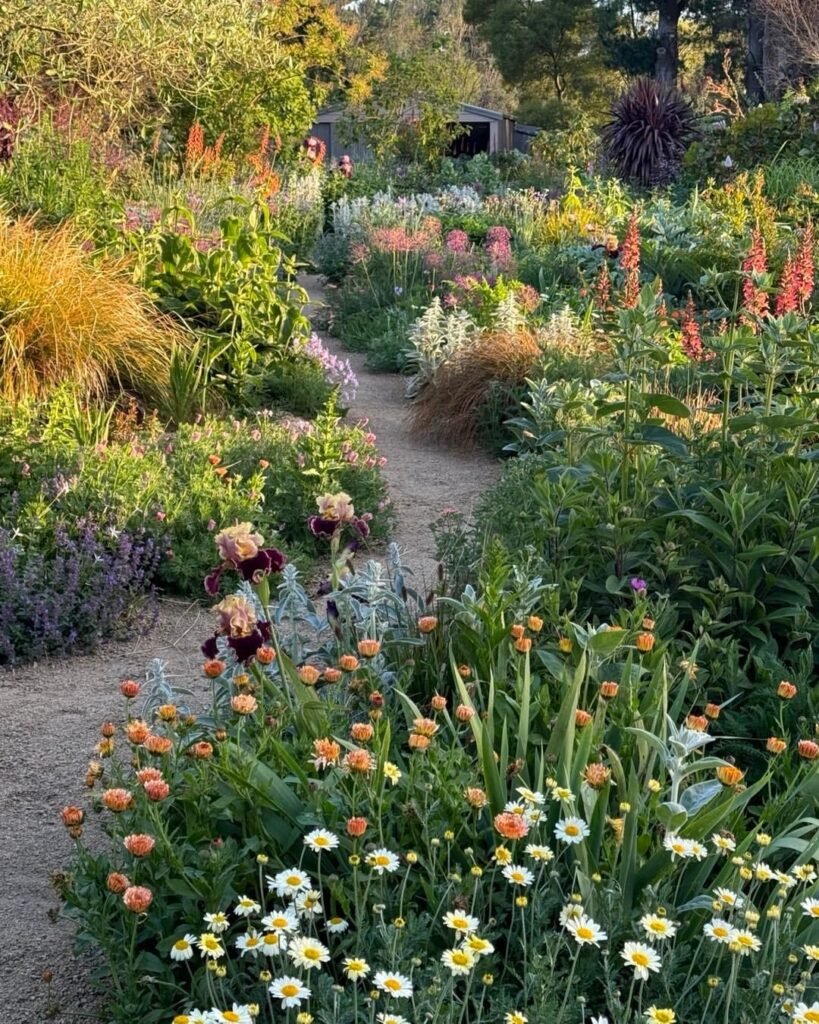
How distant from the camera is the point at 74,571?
159 inches

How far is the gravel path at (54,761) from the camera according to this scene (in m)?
2.26

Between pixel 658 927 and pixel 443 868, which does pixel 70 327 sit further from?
pixel 658 927

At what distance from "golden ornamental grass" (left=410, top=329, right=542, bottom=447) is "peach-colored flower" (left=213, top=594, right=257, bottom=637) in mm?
4530

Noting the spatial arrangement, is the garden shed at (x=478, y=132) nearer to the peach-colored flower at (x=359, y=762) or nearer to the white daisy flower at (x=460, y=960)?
the peach-colored flower at (x=359, y=762)

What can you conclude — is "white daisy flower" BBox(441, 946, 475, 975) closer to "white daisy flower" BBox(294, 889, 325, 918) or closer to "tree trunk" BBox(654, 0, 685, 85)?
"white daisy flower" BBox(294, 889, 325, 918)

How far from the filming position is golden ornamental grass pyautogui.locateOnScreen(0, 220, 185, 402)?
5.82 meters

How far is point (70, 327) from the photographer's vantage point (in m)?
5.96

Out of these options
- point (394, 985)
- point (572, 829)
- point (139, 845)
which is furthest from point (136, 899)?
point (572, 829)

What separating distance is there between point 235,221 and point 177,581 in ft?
11.1

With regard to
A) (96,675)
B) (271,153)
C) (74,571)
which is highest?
(271,153)

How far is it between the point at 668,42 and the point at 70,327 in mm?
34327

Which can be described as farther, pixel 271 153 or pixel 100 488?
pixel 271 153

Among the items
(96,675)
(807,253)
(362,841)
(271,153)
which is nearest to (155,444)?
(96,675)

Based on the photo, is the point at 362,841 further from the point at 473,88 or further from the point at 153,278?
the point at 473,88
